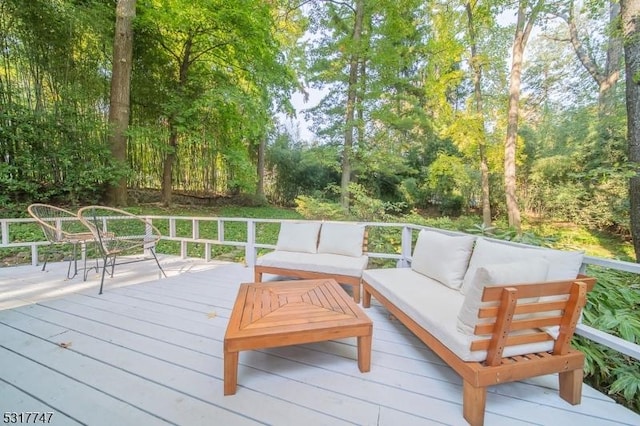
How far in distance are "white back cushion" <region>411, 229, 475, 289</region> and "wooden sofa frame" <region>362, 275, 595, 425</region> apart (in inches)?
27.1

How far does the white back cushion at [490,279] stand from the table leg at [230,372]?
115 centimetres

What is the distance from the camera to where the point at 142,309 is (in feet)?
7.87

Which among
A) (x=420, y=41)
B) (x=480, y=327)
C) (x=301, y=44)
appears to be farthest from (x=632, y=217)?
(x=301, y=44)

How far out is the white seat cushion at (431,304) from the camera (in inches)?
53.9

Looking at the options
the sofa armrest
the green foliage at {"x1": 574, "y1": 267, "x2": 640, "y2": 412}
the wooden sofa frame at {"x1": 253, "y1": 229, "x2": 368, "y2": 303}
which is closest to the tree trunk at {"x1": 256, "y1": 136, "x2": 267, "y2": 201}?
the wooden sofa frame at {"x1": 253, "y1": 229, "x2": 368, "y2": 303}

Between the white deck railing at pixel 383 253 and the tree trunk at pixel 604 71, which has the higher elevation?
the tree trunk at pixel 604 71

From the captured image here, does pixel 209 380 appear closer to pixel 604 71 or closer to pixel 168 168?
pixel 168 168

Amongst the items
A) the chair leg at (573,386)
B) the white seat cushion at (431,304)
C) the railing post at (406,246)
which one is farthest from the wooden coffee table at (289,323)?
the railing post at (406,246)

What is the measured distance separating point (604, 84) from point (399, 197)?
5.84 metres

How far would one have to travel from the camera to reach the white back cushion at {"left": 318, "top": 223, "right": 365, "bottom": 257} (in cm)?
312

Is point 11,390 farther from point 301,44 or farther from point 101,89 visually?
point 301,44

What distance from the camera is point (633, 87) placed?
3016 millimetres

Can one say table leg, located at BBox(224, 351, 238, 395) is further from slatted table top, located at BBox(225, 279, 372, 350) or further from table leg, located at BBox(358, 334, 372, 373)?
table leg, located at BBox(358, 334, 372, 373)

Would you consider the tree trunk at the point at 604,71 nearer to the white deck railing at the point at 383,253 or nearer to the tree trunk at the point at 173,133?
the white deck railing at the point at 383,253
